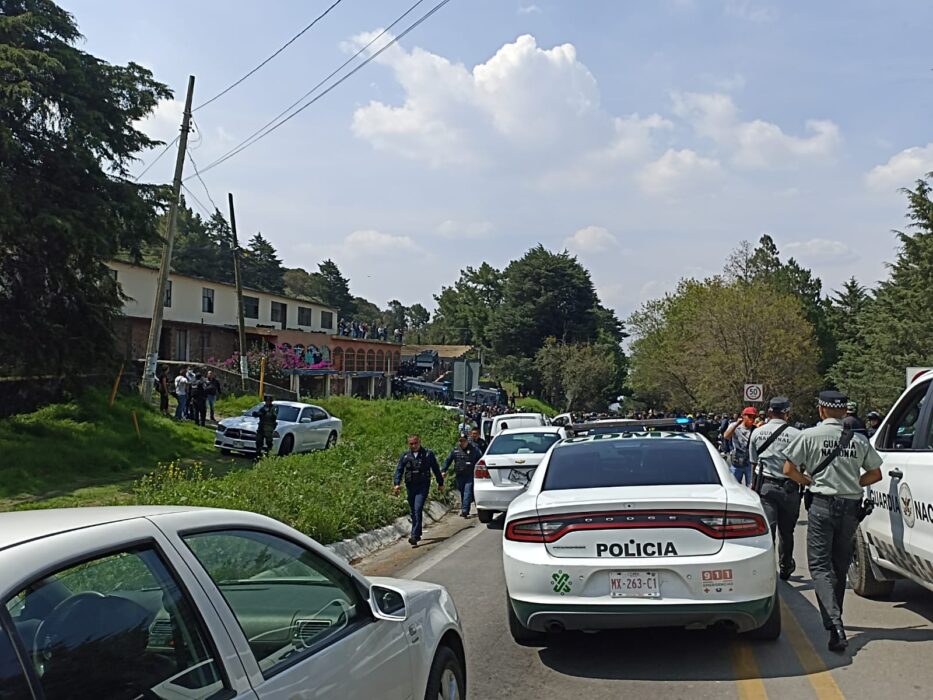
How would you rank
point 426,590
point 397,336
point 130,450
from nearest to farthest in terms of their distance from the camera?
point 426,590, point 130,450, point 397,336

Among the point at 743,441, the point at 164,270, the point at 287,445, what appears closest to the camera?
the point at 743,441

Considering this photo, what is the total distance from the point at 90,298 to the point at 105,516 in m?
20.5

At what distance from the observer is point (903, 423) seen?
7.79 meters

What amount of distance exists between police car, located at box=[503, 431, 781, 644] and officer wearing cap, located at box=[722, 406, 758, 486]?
28.1 feet

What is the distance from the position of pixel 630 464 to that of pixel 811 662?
184cm

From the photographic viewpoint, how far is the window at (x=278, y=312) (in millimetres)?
53656

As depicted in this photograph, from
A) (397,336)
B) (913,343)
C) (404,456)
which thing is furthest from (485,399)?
(404,456)

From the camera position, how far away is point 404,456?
13.0 m

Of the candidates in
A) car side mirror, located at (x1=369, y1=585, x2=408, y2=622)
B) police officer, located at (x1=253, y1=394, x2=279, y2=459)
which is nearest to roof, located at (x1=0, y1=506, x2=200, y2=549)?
car side mirror, located at (x1=369, y1=585, x2=408, y2=622)

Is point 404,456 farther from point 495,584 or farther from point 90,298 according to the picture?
point 90,298

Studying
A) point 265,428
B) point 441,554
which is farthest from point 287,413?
point 441,554

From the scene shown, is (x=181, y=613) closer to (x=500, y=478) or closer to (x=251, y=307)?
(x=500, y=478)

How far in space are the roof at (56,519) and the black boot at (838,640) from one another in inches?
194

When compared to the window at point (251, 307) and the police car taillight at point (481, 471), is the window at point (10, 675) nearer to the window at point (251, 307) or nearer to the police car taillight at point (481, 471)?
the police car taillight at point (481, 471)
